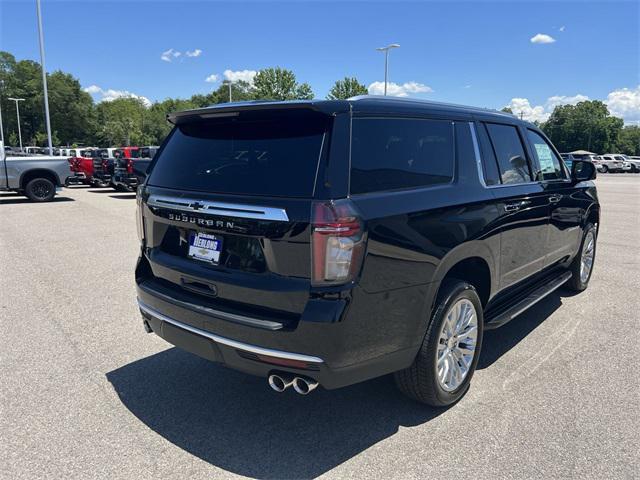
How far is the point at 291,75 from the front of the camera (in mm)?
66250

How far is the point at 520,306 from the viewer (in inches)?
156

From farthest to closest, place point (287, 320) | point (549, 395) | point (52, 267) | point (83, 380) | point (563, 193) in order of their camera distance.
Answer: point (52, 267) < point (563, 193) < point (83, 380) < point (549, 395) < point (287, 320)

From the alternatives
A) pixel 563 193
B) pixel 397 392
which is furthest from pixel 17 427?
pixel 563 193

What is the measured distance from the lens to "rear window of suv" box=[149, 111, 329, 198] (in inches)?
103

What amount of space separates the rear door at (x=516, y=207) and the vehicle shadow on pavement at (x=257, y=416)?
1.39 m

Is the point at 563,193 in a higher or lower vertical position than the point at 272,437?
higher

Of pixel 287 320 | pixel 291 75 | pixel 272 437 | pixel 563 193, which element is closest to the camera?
pixel 287 320

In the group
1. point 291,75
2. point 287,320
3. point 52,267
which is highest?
point 291,75

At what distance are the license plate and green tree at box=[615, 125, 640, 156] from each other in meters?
106

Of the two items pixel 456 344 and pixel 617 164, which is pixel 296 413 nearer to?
pixel 456 344

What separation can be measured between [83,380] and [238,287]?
1795 millimetres

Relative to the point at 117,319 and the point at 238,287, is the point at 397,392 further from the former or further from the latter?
the point at 117,319

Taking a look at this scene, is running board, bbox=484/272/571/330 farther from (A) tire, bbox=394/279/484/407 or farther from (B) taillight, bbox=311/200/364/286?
(B) taillight, bbox=311/200/364/286

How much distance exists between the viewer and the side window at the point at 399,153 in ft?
8.82
